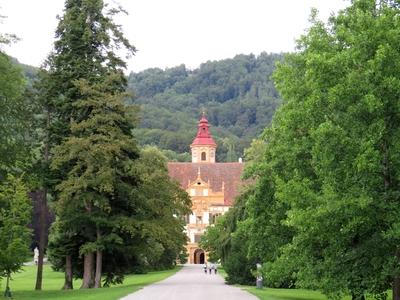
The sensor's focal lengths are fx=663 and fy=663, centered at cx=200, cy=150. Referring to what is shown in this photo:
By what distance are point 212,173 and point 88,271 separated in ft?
222

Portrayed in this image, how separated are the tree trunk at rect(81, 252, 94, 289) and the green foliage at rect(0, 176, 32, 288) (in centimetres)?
379

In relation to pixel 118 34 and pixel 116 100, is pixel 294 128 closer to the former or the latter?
pixel 116 100

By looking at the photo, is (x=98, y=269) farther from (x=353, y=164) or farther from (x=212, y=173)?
(x=212, y=173)

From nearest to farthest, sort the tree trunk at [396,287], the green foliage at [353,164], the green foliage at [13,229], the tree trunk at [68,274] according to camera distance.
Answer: the green foliage at [353,164] → the tree trunk at [396,287] → the green foliage at [13,229] → the tree trunk at [68,274]

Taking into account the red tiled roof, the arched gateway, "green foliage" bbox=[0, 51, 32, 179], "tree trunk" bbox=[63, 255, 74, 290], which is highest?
the red tiled roof

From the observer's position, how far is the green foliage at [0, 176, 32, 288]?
27.9 m

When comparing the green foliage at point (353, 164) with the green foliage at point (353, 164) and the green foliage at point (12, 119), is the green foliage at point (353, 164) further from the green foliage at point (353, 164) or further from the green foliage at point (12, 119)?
the green foliage at point (12, 119)

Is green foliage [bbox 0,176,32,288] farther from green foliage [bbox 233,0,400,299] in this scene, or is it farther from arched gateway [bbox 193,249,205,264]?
arched gateway [bbox 193,249,205,264]

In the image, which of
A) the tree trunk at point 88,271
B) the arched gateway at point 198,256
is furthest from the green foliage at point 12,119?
the arched gateway at point 198,256

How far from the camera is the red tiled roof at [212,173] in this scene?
9944 cm

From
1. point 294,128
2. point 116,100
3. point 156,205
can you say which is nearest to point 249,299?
point 294,128

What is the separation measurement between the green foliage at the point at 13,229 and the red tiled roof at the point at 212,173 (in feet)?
224

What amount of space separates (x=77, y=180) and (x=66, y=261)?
20.3 ft

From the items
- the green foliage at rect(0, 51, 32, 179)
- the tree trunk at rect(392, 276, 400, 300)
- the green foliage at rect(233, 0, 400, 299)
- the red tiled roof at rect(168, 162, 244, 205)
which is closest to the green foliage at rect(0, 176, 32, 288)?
the green foliage at rect(0, 51, 32, 179)
